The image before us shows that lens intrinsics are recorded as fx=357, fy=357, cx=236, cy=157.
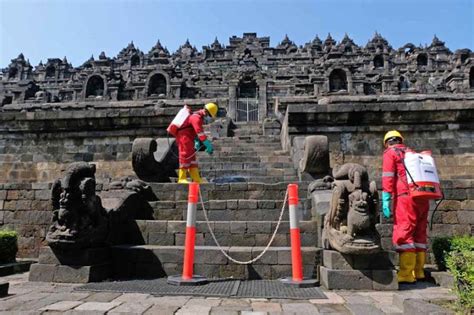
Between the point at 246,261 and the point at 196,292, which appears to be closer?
the point at 196,292

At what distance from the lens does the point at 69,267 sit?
16.0 feet

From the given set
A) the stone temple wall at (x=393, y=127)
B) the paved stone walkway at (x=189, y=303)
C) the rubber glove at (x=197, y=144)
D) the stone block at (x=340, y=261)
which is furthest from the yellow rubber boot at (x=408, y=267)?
the rubber glove at (x=197, y=144)

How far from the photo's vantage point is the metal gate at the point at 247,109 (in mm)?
26031

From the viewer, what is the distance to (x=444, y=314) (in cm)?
258

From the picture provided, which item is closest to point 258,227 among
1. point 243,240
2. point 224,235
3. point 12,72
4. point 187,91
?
point 243,240

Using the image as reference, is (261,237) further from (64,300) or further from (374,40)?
(374,40)

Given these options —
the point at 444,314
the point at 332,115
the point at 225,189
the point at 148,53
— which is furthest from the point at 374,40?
the point at 444,314

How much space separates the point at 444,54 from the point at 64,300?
2097 inches

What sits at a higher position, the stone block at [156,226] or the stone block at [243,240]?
the stone block at [156,226]

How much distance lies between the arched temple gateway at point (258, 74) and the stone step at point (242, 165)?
612 inches

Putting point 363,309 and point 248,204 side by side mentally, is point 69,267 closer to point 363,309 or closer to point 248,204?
point 248,204

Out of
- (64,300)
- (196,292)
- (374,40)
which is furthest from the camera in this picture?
(374,40)

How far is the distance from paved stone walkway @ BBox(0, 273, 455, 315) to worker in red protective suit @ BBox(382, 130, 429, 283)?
1.64 ft

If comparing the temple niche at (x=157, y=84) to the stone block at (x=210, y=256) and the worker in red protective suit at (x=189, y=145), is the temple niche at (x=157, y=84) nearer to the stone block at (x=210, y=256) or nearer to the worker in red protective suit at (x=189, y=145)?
the worker in red protective suit at (x=189, y=145)
